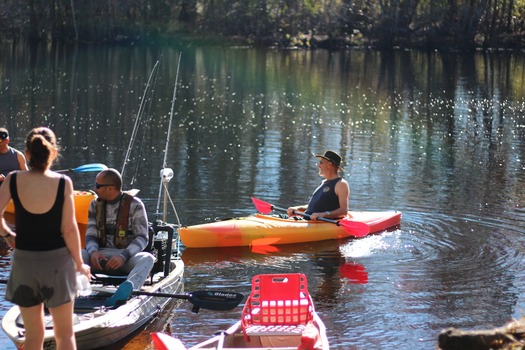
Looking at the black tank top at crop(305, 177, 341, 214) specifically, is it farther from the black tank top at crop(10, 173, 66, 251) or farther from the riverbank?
the black tank top at crop(10, 173, 66, 251)

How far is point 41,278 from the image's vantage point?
5.98m

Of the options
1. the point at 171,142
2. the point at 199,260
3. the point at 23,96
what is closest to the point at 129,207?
the point at 199,260

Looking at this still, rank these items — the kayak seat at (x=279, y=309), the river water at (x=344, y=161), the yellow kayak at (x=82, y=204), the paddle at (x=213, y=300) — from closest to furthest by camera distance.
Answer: the kayak seat at (x=279, y=309), the paddle at (x=213, y=300), the river water at (x=344, y=161), the yellow kayak at (x=82, y=204)

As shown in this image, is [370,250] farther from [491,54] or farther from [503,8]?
[503,8]

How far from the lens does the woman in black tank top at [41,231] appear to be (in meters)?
5.95

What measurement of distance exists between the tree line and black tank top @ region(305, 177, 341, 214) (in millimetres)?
48881

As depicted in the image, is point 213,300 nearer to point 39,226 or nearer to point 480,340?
point 39,226

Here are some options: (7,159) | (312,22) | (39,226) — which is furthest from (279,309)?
(312,22)

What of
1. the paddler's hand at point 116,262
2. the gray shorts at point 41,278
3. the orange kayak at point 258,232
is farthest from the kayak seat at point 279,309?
the orange kayak at point 258,232

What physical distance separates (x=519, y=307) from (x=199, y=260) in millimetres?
3779

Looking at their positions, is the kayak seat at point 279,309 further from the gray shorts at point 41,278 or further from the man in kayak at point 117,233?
the gray shorts at point 41,278

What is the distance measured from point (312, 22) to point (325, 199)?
A: 51726mm

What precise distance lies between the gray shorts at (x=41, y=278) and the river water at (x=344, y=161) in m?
2.43

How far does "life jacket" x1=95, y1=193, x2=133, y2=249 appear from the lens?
8.55 meters
